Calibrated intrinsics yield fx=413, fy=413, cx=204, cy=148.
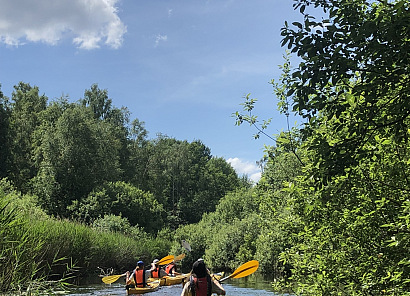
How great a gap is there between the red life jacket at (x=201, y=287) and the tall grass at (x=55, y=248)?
2085 mm

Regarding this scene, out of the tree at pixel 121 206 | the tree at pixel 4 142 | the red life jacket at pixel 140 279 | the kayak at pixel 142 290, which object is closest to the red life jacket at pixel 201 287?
the kayak at pixel 142 290

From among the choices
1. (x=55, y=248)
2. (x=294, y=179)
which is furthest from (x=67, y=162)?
(x=294, y=179)

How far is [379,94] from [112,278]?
15.7m

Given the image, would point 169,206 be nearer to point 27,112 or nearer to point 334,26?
point 27,112

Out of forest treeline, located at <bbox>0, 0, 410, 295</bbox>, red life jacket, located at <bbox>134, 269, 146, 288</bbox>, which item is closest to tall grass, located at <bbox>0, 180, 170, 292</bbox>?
forest treeline, located at <bbox>0, 0, 410, 295</bbox>

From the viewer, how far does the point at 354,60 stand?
377 centimetres

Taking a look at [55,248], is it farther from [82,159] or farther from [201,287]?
[82,159]

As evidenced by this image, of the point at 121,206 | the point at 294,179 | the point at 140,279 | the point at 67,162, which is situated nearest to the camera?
the point at 294,179

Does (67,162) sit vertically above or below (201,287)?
above

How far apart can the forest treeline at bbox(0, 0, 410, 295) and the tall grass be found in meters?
0.11

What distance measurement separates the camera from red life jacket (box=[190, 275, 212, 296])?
6.71 metres

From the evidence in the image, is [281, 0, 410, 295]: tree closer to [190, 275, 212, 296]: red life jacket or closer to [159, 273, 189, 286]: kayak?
[190, 275, 212, 296]: red life jacket

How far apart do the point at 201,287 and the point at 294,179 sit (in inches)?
92.2

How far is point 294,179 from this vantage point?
6.73 meters
